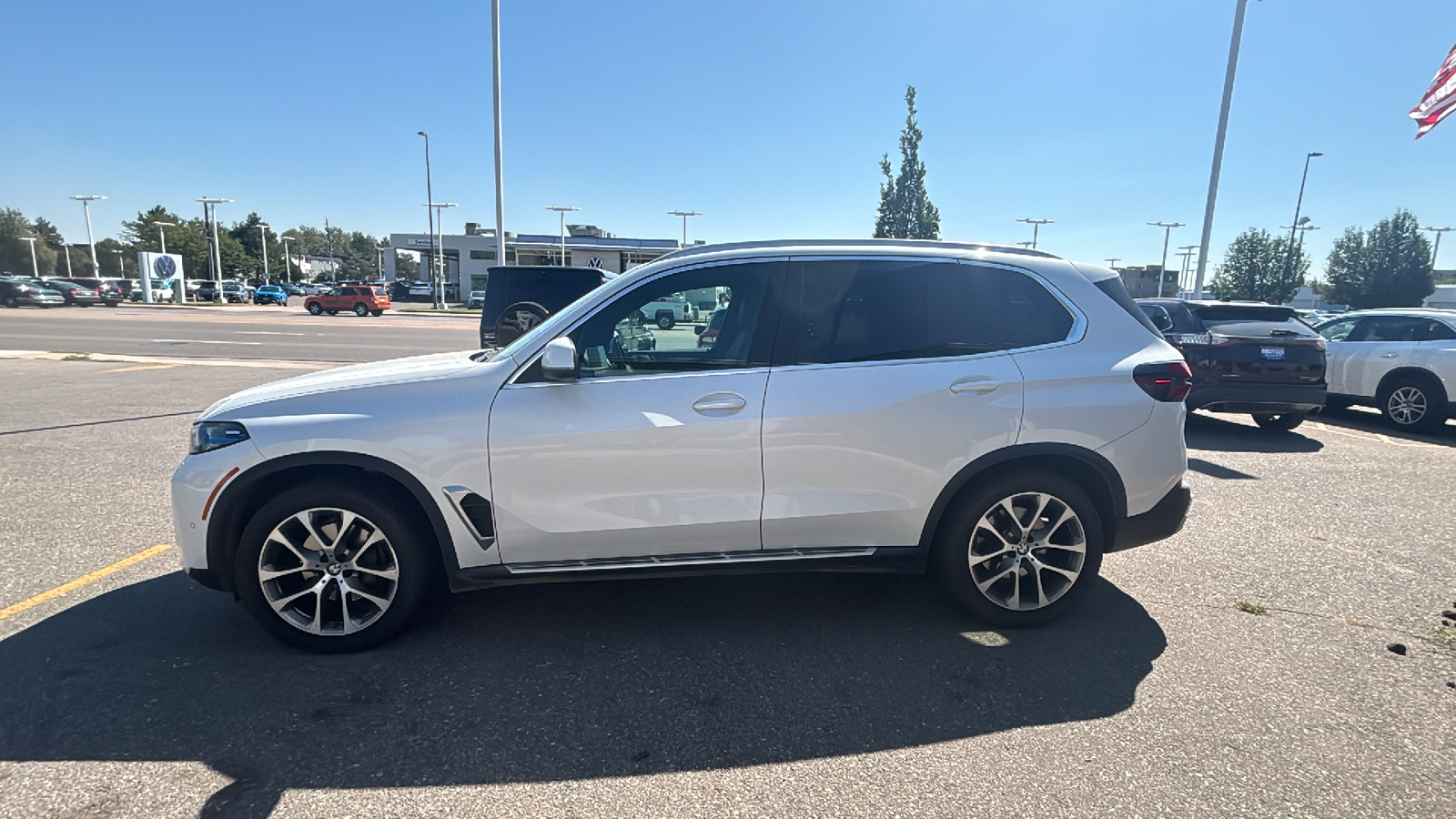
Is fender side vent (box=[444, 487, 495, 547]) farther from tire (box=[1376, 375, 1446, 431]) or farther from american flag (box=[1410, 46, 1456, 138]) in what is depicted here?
american flag (box=[1410, 46, 1456, 138])

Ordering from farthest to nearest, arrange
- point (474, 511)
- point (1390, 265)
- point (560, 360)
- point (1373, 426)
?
point (1390, 265) → point (1373, 426) → point (474, 511) → point (560, 360)

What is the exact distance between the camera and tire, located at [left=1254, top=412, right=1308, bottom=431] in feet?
28.7

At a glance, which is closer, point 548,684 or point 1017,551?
point 548,684

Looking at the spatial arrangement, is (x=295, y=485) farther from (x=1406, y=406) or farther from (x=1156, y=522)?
(x=1406, y=406)

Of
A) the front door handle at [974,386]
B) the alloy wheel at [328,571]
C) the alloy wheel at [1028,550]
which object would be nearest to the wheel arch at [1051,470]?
the alloy wheel at [1028,550]

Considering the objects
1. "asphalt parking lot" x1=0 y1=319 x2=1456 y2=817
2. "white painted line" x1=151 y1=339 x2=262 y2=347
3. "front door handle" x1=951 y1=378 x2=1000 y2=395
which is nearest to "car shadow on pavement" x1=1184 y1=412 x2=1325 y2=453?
"asphalt parking lot" x1=0 y1=319 x2=1456 y2=817

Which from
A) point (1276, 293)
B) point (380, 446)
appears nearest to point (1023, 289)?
point (380, 446)

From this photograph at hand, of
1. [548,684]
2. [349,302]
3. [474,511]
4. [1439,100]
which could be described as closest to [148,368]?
[474,511]

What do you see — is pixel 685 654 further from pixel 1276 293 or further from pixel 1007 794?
pixel 1276 293

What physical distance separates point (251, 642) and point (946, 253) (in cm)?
376

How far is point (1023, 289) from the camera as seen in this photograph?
358 centimetres

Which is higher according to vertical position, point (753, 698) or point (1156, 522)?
point (1156, 522)

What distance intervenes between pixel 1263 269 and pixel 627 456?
62.4 m

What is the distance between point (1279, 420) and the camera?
8984mm
